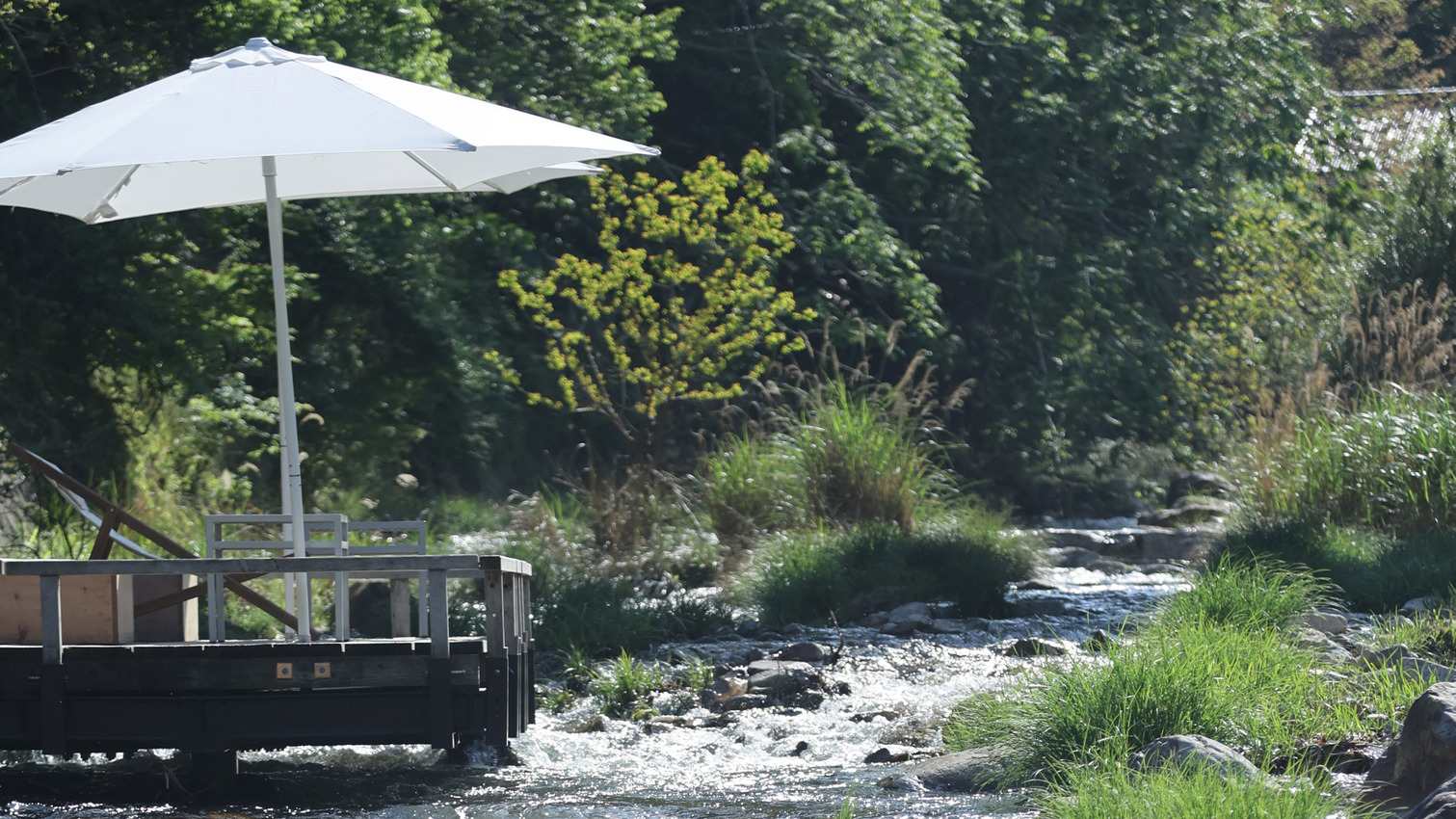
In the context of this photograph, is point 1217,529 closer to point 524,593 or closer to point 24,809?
point 524,593

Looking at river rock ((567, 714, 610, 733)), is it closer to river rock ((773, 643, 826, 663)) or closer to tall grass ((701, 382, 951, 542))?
river rock ((773, 643, 826, 663))

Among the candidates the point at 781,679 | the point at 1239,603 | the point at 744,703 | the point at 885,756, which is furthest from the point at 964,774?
the point at 1239,603

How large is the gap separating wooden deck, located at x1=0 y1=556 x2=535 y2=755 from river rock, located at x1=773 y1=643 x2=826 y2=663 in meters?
3.28

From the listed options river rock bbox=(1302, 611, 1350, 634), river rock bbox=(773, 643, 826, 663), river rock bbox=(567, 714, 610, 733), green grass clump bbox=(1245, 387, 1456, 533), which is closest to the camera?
river rock bbox=(567, 714, 610, 733)

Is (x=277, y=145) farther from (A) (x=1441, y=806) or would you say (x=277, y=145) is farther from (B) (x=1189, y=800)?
(A) (x=1441, y=806)

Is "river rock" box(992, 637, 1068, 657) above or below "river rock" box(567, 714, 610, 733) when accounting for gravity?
above

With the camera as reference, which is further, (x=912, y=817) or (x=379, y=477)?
(x=379, y=477)

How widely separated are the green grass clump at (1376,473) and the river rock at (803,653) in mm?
3809

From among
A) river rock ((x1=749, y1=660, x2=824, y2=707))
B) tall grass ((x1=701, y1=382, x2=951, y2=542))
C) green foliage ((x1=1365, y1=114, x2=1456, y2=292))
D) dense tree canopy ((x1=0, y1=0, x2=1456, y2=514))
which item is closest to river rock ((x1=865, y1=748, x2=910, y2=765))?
river rock ((x1=749, y1=660, x2=824, y2=707))

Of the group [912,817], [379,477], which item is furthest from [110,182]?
[379,477]

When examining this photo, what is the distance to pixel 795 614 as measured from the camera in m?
10.4

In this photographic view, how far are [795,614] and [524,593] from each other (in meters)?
3.69

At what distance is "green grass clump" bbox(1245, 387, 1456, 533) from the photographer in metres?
11.0

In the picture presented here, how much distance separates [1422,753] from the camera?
527cm
